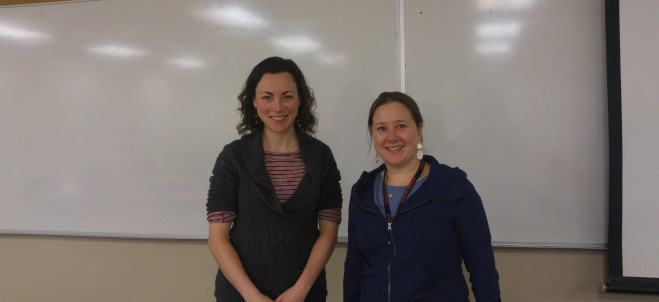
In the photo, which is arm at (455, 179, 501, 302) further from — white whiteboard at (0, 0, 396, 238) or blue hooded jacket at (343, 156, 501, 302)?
white whiteboard at (0, 0, 396, 238)

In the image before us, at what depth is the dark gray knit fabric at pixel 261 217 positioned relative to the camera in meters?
1.26

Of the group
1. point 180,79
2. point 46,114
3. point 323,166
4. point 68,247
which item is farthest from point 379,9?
point 68,247

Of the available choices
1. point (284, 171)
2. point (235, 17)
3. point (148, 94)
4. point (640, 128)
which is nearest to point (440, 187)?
point (284, 171)

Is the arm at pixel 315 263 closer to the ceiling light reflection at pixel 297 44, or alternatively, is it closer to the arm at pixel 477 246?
the arm at pixel 477 246

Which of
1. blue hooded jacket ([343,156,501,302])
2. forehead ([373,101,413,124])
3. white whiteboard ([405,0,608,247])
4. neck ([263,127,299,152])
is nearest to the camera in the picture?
blue hooded jacket ([343,156,501,302])

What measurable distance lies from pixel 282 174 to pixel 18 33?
2.09 meters

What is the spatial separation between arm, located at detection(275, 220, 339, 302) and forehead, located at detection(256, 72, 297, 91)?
499 mm

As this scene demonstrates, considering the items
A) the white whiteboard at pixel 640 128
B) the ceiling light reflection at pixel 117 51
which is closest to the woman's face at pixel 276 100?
the ceiling light reflection at pixel 117 51

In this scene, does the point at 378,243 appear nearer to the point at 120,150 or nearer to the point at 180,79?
the point at 180,79

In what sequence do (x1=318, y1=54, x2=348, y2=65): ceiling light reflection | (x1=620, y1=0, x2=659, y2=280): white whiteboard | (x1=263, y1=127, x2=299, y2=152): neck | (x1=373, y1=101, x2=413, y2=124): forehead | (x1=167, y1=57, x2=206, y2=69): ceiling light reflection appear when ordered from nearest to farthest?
(x1=373, y1=101, x2=413, y2=124): forehead < (x1=263, y1=127, x2=299, y2=152): neck < (x1=620, y1=0, x2=659, y2=280): white whiteboard < (x1=318, y1=54, x2=348, y2=65): ceiling light reflection < (x1=167, y1=57, x2=206, y2=69): ceiling light reflection

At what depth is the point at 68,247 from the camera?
2238 mm

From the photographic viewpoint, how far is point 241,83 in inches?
81.7

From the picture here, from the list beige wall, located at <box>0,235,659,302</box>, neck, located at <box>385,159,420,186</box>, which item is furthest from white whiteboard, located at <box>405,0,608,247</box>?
neck, located at <box>385,159,420,186</box>

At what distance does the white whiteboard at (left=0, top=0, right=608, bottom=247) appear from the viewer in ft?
6.01
